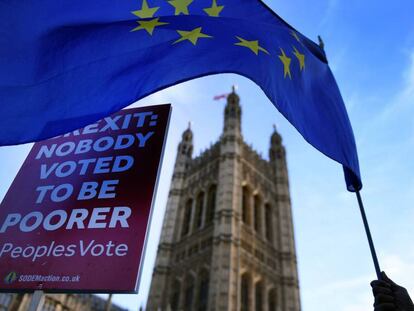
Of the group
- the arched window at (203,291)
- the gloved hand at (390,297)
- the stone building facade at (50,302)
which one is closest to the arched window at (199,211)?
the arched window at (203,291)

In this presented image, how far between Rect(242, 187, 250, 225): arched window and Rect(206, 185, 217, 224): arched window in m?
3.04

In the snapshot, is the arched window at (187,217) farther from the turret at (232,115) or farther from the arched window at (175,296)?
the turret at (232,115)

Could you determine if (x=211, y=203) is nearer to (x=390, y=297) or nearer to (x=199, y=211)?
(x=199, y=211)

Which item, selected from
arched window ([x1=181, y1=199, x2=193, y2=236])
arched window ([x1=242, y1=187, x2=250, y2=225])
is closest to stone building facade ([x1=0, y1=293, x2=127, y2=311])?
arched window ([x1=181, y1=199, x2=193, y2=236])

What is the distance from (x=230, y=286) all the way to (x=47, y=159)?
87.8ft

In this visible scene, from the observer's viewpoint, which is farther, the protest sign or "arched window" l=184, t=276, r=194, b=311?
"arched window" l=184, t=276, r=194, b=311

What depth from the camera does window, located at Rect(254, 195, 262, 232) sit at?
136 ft

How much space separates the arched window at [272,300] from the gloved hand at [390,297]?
33.6 metres

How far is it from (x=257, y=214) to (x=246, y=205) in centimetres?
203

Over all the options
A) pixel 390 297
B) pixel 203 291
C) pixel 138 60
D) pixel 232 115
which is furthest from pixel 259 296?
pixel 390 297

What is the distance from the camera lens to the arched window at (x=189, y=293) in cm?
3359

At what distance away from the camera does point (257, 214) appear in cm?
4284

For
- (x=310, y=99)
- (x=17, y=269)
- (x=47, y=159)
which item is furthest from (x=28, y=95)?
(x=310, y=99)

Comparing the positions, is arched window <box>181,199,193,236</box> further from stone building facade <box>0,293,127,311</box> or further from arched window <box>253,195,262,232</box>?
stone building facade <box>0,293,127,311</box>
